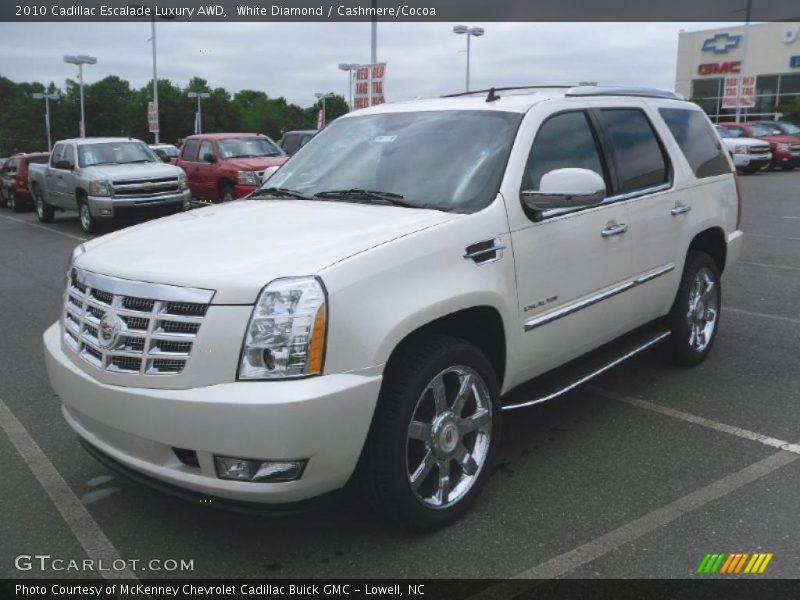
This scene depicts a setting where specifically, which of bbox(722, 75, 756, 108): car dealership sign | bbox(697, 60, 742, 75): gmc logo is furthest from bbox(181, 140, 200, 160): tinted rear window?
bbox(697, 60, 742, 75): gmc logo

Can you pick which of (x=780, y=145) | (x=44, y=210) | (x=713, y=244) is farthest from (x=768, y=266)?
(x=780, y=145)

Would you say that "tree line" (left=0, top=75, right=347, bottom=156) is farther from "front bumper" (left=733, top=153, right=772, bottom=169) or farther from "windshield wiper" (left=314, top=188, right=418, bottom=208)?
"windshield wiper" (left=314, top=188, right=418, bottom=208)

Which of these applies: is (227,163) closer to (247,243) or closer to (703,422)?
(703,422)

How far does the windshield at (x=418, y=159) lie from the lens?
3896mm

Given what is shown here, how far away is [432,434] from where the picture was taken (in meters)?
3.39

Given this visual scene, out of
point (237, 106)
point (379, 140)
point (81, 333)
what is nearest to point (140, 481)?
point (81, 333)

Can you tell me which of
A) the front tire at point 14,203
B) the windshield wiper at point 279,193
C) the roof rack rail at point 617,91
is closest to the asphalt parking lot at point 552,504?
the windshield wiper at point 279,193

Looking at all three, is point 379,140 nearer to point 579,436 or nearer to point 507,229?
point 507,229

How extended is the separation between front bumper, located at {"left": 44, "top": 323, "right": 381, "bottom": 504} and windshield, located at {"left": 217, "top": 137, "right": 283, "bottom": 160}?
14.4m

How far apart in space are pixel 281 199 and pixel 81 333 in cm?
146

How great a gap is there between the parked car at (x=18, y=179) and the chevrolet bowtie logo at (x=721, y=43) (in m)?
47.0

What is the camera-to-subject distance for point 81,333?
335 cm

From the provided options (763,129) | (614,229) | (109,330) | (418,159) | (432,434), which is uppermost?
(763,129)

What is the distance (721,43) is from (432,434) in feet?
192
